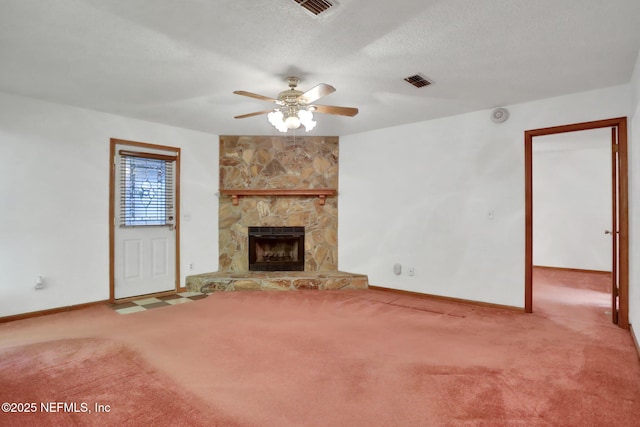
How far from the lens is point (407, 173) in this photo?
15.8 feet

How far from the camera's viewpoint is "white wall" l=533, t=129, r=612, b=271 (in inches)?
253

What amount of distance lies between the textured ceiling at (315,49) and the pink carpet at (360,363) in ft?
7.65

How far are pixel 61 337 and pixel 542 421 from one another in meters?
3.69

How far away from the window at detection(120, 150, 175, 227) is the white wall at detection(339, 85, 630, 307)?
2.60 m

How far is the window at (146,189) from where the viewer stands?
4.44 meters

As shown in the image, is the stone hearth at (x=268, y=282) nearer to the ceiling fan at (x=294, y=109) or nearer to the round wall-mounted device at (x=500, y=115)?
the ceiling fan at (x=294, y=109)

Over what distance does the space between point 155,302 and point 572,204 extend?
765 cm

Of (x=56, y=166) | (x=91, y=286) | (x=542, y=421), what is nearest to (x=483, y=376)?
(x=542, y=421)

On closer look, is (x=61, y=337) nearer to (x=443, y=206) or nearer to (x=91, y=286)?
(x=91, y=286)

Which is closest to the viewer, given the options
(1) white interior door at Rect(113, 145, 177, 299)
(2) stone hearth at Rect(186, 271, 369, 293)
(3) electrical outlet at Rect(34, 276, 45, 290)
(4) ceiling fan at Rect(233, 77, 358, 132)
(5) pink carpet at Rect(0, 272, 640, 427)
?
(5) pink carpet at Rect(0, 272, 640, 427)

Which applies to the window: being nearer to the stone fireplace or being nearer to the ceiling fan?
A: the stone fireplace

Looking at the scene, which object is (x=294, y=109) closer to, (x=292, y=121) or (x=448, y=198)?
(x=292, y=121)

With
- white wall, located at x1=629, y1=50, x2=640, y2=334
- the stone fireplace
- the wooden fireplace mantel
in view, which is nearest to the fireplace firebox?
the stone fireplace

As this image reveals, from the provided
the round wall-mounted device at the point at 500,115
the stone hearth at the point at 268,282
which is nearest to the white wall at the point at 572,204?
the round wall-mounted device at the point at 500,115
